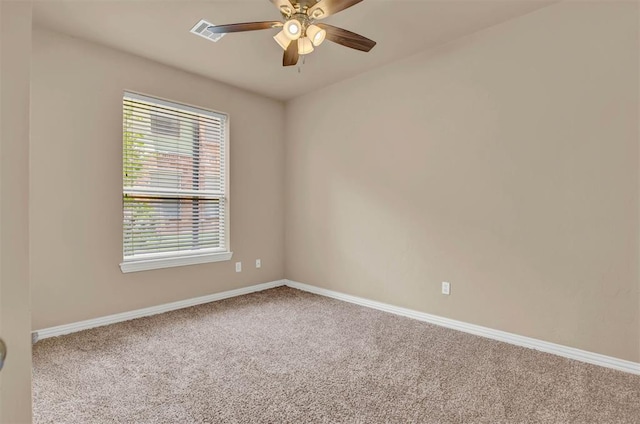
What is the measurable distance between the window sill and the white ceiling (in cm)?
200

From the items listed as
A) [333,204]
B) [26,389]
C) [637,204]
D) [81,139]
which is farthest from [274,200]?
[26,389]

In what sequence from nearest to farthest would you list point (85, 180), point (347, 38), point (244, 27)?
1. point (244, 27)
2. point (347, 38)
3. point (85, 180)

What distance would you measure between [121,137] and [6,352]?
302 centimetres

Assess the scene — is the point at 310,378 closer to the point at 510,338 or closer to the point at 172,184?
the point at 510,338

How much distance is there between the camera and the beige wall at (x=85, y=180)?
273 cm

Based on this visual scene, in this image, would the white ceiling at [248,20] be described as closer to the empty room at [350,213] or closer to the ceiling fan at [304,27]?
the empty room at [350,213]

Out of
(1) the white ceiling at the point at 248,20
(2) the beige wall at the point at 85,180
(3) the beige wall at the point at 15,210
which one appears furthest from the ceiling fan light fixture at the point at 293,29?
(2) the beige wall at the point at 85,180

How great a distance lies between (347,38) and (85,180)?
2528 millimetres

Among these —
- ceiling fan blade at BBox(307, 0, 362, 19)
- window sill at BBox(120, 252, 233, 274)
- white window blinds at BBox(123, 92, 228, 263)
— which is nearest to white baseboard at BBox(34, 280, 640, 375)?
window sill at BBox(120, 252, 233, 274)

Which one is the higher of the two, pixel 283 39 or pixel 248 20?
pixel 248 20

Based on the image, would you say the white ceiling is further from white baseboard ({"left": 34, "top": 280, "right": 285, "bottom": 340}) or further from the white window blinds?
white baseboard ({"left": 34, "top": 280, "right": 285, "bottom": 340})

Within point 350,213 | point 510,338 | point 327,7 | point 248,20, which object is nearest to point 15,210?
point 327,7

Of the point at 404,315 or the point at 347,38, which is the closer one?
the point at 347,38

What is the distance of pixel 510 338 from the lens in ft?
8.99
